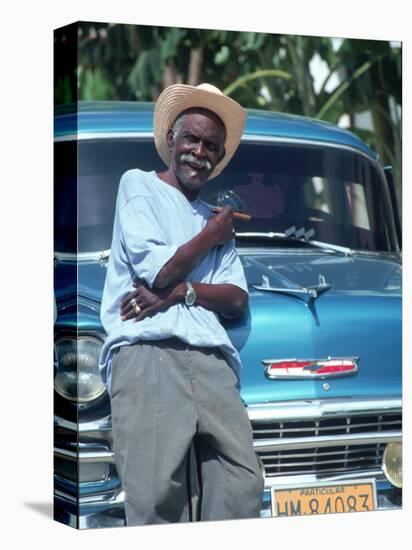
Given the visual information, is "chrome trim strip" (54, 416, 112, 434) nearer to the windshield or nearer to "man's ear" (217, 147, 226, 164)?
the windshield

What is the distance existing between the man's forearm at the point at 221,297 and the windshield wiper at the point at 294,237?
0.37 meters

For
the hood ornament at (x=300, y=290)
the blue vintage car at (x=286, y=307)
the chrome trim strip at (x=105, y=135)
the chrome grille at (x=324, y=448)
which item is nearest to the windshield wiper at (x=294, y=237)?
the blue vintage car at (x=286, y=307)

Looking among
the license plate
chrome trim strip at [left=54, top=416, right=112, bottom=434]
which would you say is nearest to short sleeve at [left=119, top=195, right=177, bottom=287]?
chrome trim strip at [left=54, top=416, right=112, bottom=434]

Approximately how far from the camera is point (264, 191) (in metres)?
8.97

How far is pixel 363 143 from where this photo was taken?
9.44 meters

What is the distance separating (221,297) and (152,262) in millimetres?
480

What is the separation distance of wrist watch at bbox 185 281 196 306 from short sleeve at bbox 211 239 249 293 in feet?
0.62

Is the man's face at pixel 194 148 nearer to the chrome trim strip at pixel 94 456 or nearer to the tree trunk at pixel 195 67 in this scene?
the tree trunk at pixel 195 67

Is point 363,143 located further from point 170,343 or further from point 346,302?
point 170,343

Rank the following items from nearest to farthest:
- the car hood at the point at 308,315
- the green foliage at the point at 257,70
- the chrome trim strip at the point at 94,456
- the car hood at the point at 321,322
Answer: the chrome trim strip at the point at 94,456
the car hood at the point at 308,315
the green foliage at the point at 257,70
the car hood at the point at 321,322

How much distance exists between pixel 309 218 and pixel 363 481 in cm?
163

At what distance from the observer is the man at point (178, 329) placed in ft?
27.5

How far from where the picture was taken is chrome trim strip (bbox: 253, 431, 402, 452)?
28.5ft

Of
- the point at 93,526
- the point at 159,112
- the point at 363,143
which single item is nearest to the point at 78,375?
the point at 93,526
